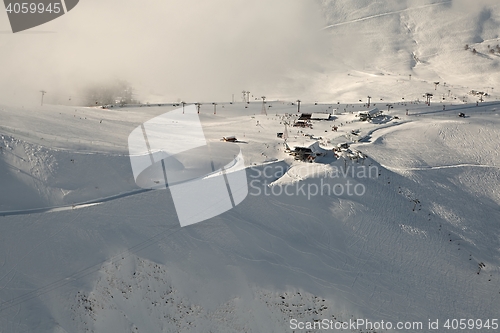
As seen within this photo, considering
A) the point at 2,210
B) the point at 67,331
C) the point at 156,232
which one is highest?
the point at 2,210

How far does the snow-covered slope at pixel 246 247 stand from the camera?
34469 mm

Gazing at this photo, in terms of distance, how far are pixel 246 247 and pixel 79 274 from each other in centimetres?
1186

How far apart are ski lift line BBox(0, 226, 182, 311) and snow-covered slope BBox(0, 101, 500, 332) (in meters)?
0.12

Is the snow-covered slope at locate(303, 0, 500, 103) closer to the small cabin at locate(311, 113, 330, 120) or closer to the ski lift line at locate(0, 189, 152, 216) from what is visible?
the small cabin at locate(311, 113, 330, 120)

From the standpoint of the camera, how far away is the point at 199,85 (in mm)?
114125

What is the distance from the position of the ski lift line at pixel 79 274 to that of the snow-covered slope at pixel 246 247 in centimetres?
12

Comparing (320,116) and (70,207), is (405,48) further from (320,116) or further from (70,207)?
(70,207)

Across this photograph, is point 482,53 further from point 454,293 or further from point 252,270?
point 252,270

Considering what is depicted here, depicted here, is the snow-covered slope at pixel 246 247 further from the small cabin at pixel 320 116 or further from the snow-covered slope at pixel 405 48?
the snow-covered slope at pixel 405 48

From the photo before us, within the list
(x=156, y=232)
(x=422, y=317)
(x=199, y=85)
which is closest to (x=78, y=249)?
(x=156, y=232)

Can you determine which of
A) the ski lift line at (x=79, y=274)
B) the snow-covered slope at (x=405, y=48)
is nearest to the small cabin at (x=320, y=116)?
the snow-covered slope at (x=405, y=48)

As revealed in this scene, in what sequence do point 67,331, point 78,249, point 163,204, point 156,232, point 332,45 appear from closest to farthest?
point 67,331
point 78,249
point 156,232
point 163,204
point 332,45

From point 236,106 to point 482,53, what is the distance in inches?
2459

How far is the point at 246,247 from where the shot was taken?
1572 inches
